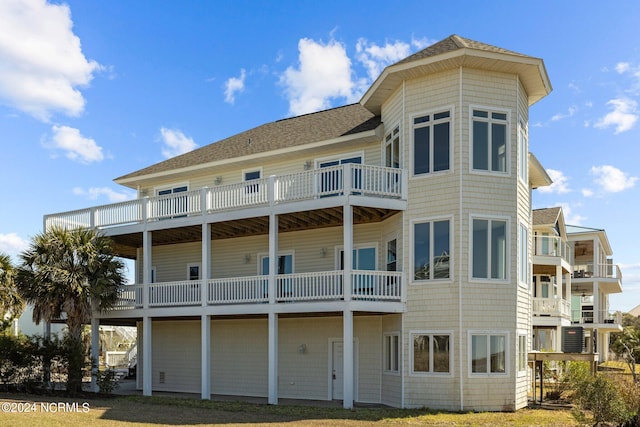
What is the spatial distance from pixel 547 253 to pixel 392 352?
1673cm

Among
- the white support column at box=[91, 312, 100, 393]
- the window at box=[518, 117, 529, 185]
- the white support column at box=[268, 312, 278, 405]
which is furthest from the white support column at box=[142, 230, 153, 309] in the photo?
the window at box=[518, 117, 529, 185]

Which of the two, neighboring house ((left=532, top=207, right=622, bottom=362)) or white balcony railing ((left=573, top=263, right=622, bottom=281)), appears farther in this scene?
white balcony railing ((left=573, top=263, right=622, bottom=281))

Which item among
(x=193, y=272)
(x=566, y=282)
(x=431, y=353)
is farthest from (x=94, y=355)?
(x=566, y=282)

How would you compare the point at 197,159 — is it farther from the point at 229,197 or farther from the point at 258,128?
the point at 229,197

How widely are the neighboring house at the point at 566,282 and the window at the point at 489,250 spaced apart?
5.50 meters

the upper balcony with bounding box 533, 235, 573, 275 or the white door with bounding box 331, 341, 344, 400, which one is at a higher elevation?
the upper balcony with bounding box 533, 235, 573, 275

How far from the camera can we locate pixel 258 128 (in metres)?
28.7

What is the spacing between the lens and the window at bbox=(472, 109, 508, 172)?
1878cm

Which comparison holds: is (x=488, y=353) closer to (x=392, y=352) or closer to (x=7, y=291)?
(x=392, y=352)

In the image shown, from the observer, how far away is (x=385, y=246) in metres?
21.0

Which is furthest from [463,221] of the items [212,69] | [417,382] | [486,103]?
[212,69]

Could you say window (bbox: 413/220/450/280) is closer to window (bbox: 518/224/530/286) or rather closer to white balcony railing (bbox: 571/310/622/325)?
window (bbox: 518/224/530/286)

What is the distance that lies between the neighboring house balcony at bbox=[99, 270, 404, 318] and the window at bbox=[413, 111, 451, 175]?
3.39 m

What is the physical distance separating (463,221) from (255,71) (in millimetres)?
9081
